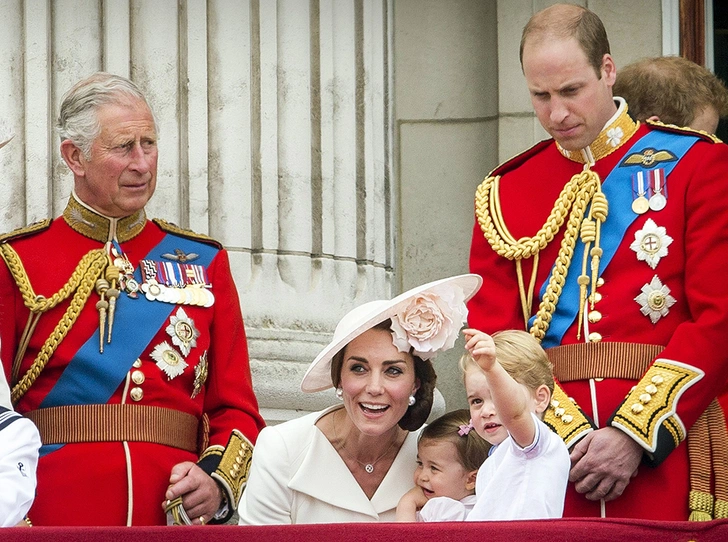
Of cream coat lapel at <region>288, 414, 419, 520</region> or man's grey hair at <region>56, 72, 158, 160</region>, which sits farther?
man's grey hair at <region>56, 72, 158, 160</region>

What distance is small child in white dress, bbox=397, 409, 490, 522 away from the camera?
13.2 ft

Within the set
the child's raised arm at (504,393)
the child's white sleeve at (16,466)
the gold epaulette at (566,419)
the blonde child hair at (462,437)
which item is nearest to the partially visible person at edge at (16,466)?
the child's white sleeve at (16,466)

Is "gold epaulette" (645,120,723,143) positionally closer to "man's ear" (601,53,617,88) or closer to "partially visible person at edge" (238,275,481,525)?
"man's ear" (601,53,617,88)

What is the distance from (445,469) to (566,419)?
0.36 m

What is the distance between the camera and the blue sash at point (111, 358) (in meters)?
4.24

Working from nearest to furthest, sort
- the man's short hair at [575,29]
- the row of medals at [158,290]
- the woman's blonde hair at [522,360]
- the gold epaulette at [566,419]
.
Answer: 1. the woman's blonde hair at [522,360]
2. the gold epaulette at [566,419]
3. the man's short hair at [575,29]
4. the row of medals at [158,290]

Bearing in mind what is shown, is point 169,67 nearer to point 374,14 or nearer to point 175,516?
point 374,14

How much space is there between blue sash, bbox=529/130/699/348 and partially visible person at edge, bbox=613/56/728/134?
378 millimetres

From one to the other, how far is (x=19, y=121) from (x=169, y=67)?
480 mm

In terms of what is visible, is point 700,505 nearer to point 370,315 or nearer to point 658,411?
point 658,411

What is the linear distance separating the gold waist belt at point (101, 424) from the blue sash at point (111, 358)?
0.02m

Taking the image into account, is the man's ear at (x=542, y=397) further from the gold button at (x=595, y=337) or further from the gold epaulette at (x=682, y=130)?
the gold epaulette at (x=682, y=130)

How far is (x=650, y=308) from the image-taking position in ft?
12.9

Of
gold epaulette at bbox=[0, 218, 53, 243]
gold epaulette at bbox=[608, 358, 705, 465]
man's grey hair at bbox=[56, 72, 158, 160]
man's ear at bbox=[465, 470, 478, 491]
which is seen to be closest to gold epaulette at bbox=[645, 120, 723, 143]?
gold epaulette at bbox=[608, 358, 705, 465]
